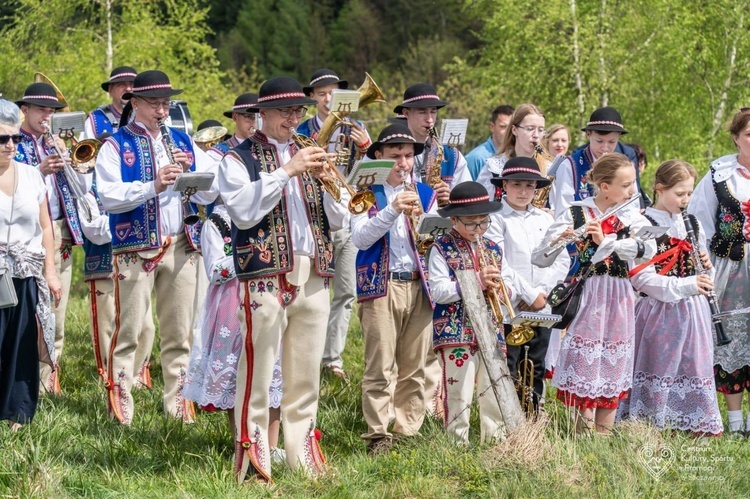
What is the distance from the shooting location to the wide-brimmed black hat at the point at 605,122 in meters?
8.21

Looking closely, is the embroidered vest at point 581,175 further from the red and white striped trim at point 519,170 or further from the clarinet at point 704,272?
the red and white striped trim at point 519,170

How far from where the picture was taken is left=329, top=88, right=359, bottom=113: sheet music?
601cm

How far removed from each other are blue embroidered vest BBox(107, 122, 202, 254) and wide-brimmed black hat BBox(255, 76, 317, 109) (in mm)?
1791

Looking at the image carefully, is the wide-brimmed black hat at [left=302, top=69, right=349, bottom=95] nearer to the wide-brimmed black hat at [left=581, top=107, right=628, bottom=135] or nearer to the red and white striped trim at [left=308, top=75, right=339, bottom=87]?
the red and white striped trim at [left=308, top=75, right=339, bottom=87]

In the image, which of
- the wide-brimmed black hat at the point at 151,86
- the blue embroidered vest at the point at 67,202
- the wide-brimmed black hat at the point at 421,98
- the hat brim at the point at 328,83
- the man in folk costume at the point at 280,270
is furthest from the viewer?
the hat brim at the point at 328,83

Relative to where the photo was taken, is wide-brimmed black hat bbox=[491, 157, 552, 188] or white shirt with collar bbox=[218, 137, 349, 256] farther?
wide-brimmed black hat bbox=[491, 157, 552, 188]

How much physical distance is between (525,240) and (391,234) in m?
0.85

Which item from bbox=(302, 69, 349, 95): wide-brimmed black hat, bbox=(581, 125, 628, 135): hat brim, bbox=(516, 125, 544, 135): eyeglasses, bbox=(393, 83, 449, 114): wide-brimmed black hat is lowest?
bbox=(581, 125, 628, 135): hat brim

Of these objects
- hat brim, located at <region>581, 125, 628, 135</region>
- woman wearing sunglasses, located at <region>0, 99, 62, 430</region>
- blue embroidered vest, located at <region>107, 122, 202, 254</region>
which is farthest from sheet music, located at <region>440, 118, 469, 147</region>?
woman wearing sunglasses, located at <region>0, 99, 62, 430</region>

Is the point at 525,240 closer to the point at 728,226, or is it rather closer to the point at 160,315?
the point at 728,226

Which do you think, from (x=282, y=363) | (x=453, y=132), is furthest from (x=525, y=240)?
(x=282, y=363)

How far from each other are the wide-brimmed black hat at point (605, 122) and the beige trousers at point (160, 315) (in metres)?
3.11

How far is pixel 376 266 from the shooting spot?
22.9ft
